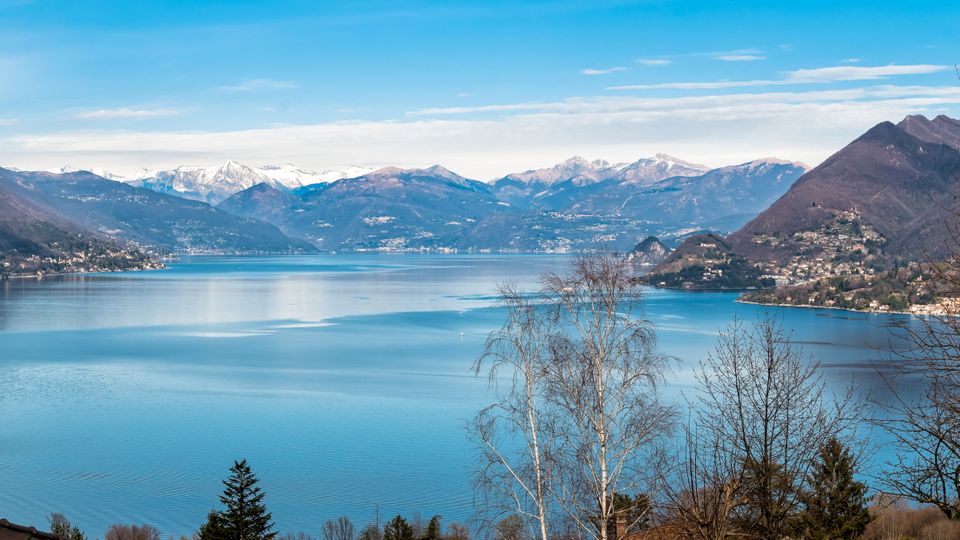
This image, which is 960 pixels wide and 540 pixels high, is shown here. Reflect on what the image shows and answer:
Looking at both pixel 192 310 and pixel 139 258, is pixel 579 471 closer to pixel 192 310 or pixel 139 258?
pixel 192 310

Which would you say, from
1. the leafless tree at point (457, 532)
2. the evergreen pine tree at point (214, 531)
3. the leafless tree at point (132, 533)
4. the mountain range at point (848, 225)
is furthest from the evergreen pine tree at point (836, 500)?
the mountain range at point (848, 225)

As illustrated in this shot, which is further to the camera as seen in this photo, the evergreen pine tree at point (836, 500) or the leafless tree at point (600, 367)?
the evergreen pine tree at point (836, 500)

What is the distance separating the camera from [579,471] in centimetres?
1070

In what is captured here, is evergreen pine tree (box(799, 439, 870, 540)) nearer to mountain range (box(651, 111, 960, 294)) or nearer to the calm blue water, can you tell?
the calm blue water

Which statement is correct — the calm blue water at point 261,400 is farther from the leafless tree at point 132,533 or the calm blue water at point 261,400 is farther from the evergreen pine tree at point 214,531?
the evergreen pine tree at point 214,531

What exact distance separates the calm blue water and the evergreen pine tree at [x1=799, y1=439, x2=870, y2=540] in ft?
8.59

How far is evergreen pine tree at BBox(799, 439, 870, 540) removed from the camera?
12.4 meters

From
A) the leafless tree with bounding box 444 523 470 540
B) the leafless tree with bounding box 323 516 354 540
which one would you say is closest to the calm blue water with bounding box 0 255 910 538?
the leafless tree with bounding box 323 516 354 540

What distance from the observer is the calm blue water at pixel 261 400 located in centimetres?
2794

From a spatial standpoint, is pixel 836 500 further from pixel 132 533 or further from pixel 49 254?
pixel 49 254

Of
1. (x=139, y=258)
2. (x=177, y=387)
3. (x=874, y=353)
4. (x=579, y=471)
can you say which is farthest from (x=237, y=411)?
(x=139, y=258)

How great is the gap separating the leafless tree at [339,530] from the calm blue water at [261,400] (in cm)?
70

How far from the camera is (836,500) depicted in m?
13.4

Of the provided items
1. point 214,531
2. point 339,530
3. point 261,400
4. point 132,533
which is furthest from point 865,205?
point 214,531
